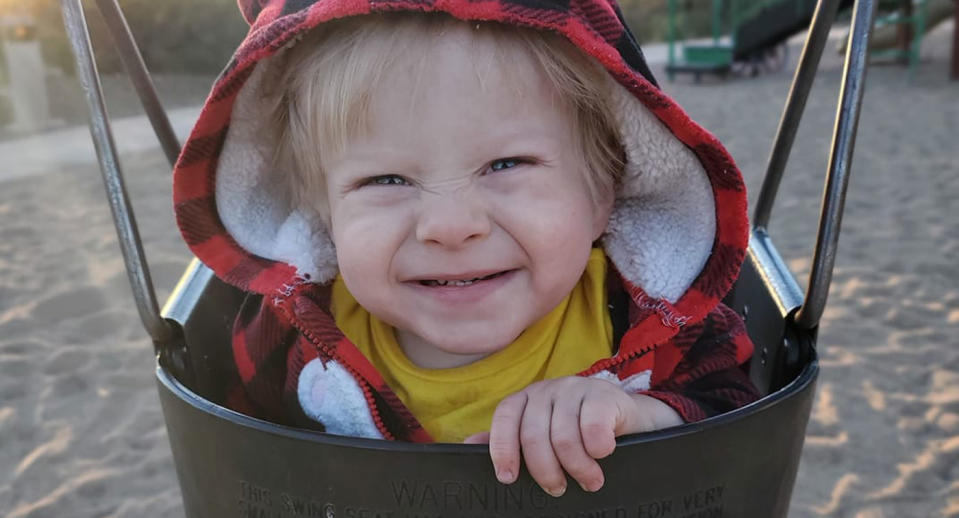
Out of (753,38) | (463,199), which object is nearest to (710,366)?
(463,199)

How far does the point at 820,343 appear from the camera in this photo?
1.69 metres

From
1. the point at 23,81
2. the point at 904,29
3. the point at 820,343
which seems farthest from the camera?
the point at 904,29

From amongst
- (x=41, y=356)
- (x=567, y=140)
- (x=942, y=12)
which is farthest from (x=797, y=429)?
(x=942, y=12)

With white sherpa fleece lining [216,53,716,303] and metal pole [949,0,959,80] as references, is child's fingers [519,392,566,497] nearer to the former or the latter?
white sherpa fleece lining [216,53,716,303]

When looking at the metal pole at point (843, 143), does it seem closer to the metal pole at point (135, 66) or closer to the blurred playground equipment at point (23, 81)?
the metal pole at point (135, 66)

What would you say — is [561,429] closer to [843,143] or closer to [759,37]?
[843,143]

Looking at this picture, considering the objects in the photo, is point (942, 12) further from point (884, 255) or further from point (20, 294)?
point (20, 294)

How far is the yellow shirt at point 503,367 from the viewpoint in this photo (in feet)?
2.44

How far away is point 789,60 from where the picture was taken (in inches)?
260

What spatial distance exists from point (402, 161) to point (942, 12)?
6.01 m

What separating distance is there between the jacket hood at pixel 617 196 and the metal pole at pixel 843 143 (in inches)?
2.4

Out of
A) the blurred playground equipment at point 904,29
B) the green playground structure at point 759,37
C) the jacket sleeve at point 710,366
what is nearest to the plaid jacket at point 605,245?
the jacket sleeve at point 710,366

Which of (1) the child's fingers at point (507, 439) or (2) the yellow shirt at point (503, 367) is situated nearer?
(1) the child's fingers at point (507, 439)

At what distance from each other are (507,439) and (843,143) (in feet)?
0.98
